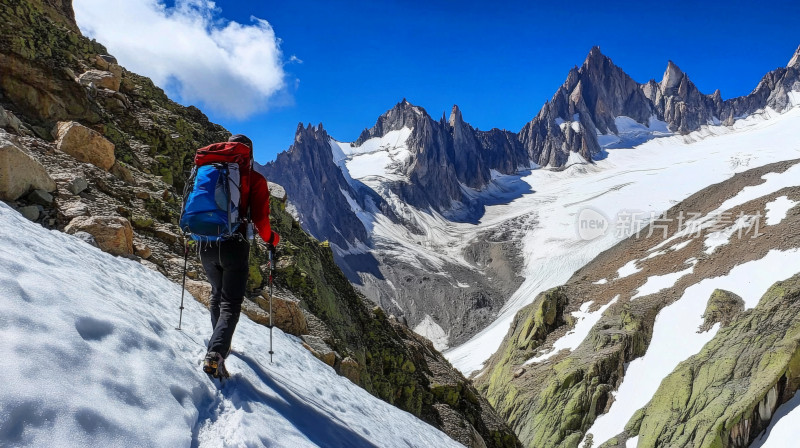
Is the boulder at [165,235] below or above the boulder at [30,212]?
below

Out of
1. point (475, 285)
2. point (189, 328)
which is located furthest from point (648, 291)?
point (475, 285)

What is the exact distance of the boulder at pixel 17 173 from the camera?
8.20 metres

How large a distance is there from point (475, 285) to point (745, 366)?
98.6 m

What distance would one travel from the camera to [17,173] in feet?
28.0

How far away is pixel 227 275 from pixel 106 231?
16.1ft

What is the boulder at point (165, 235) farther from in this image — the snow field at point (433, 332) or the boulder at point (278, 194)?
the snow field at point (433, 332)

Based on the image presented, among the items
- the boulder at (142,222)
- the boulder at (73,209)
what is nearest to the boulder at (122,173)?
the boulder at (142,222)

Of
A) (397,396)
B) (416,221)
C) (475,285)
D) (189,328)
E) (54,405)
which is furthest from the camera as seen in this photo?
(416,221)

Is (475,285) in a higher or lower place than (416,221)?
lower

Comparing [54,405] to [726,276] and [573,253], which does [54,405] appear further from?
[573,253]

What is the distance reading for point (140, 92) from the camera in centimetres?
1830

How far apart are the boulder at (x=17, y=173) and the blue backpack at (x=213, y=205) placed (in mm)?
5181

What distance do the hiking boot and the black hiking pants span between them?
76 mm

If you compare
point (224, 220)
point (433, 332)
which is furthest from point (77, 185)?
point (433, 332)
